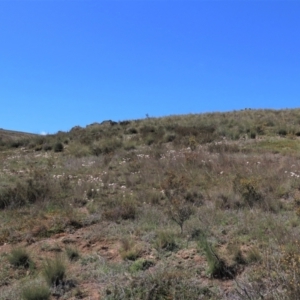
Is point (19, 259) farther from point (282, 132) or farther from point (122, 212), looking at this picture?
point (282, 132)

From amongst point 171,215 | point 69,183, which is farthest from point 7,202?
point 171,215

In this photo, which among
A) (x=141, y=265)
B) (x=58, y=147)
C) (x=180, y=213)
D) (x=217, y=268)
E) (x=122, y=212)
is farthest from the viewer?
(x=58, y=147)

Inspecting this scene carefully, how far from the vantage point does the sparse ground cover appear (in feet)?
16.9

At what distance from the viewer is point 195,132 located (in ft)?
63.1

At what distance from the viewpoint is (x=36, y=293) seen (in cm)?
515

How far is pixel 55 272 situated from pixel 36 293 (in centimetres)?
51

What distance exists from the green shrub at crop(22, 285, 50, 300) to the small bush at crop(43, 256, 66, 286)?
0.96 feet

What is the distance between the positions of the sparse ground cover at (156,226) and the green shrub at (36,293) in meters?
0.01

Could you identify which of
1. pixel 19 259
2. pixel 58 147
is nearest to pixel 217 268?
pixel 19 259

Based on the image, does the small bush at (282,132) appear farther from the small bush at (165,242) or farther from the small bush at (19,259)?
the small bush at (19,259)

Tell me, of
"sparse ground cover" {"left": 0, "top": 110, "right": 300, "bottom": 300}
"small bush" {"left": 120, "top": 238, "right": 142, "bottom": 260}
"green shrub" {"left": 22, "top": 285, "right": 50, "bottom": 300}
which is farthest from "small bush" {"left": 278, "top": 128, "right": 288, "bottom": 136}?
"green shrub" {"left": 22, "top": 285, "right": 50, "bottom": 300}

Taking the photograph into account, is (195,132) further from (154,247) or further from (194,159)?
(154,247)

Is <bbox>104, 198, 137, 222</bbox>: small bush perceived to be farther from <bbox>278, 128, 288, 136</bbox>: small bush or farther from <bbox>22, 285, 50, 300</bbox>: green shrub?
<bbox>278, 128, 288, 136</bbox>: small bush

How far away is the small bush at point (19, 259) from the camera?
6387 millimetres
